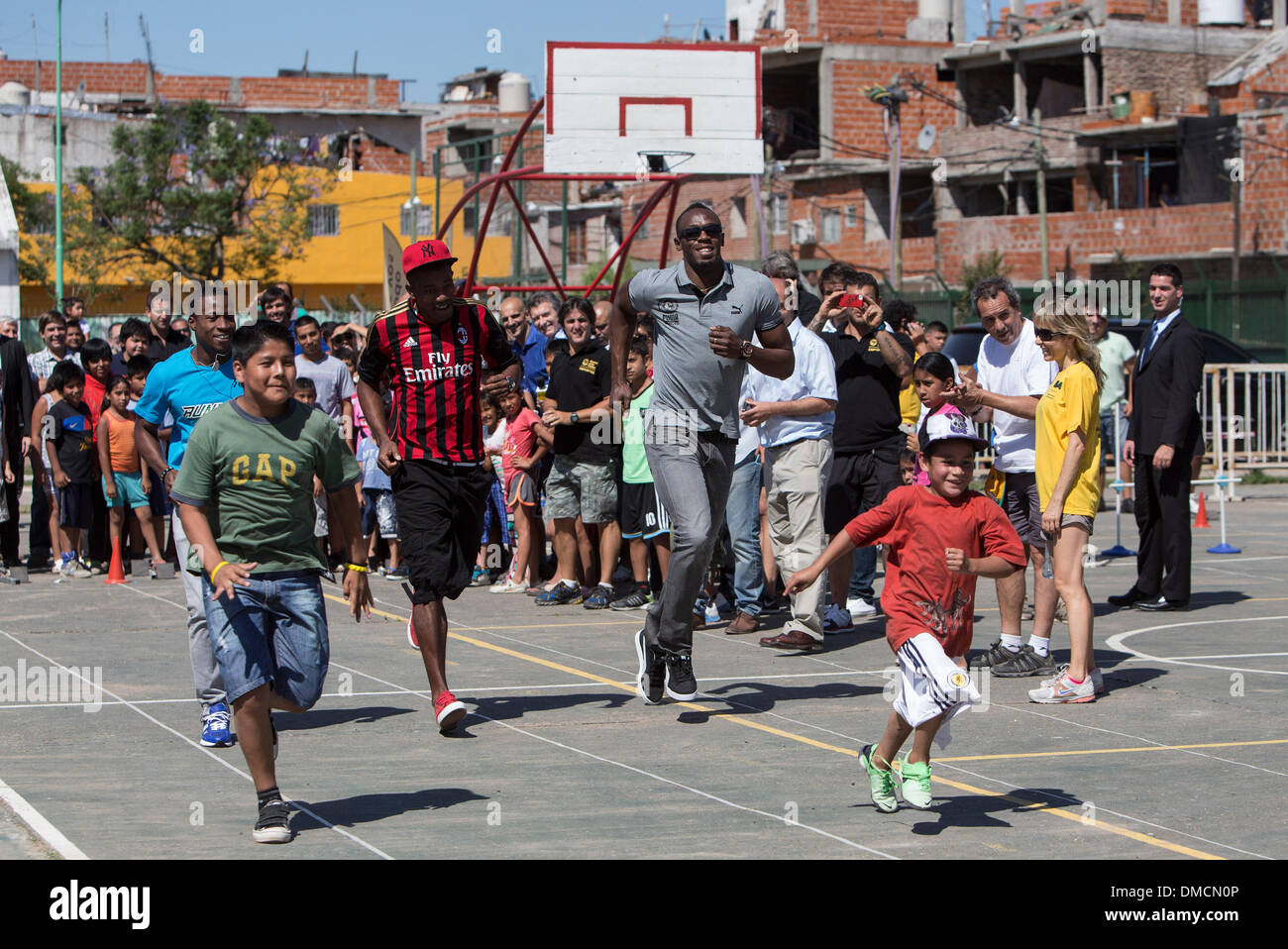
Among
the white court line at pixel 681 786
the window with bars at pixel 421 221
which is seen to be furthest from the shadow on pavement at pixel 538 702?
the window with bars at pixel 421 221

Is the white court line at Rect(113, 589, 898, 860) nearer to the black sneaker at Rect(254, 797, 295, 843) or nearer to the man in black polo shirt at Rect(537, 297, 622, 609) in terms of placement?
the black sneaker at Rect(254, 797, 295, 843)

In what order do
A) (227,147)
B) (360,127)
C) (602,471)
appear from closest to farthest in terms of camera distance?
(602,471), (227,147), (360,127)

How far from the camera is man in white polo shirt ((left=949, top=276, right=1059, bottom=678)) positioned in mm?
9203

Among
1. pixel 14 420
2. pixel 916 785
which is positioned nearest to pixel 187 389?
pixel 916 785

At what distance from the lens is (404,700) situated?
8.62 meters

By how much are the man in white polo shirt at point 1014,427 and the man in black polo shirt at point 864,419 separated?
3.40ft

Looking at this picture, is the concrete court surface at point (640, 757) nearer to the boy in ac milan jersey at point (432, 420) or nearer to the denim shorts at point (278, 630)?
the denim shorts at point (278, 630)

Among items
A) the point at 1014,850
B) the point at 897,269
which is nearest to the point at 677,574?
the point at 1014,850

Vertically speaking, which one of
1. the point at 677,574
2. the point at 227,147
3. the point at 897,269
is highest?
the point at 227,147

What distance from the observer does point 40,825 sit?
5.94 metres

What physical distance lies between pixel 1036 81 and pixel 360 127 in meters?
34.9

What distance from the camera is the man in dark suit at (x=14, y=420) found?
47.5 feet

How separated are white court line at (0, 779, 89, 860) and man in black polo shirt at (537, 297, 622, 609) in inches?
249

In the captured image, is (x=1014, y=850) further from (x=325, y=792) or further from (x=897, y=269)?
(x=897, y=269)
